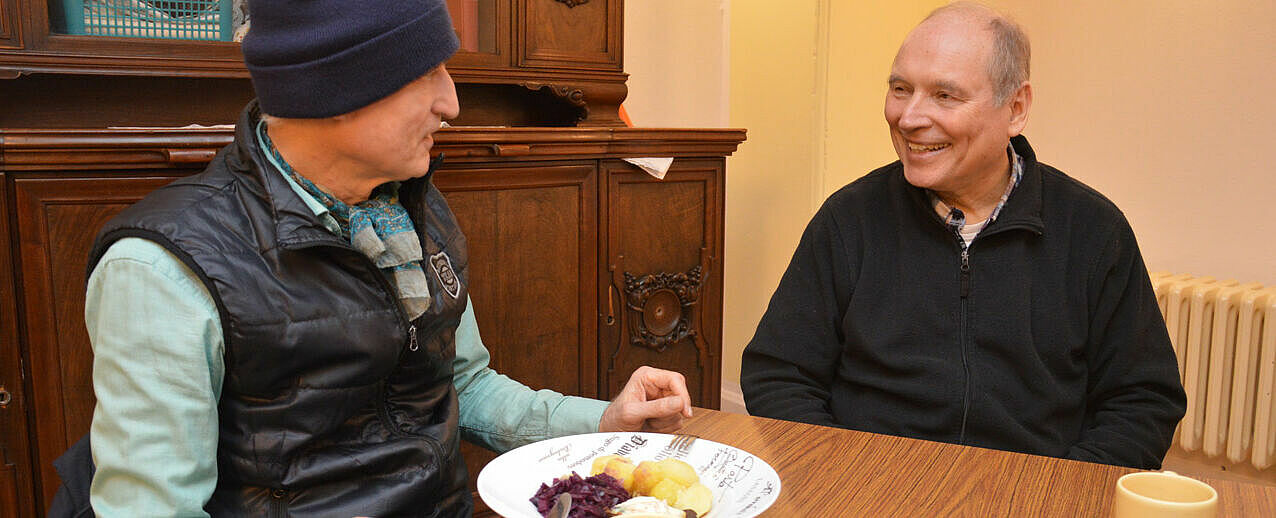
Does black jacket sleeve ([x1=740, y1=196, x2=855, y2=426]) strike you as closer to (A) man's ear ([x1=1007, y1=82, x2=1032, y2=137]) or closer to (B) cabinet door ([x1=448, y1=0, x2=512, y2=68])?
(A) man's ear ([x1=1007, y1=82, x2=1032, y2=137])

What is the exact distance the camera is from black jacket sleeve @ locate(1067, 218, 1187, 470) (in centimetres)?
150

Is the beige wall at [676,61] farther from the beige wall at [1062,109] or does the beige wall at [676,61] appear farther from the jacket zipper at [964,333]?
the jacket zipper at [964,333]

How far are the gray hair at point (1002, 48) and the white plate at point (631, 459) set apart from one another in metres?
0.85

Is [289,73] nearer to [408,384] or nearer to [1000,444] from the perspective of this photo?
[408,384]

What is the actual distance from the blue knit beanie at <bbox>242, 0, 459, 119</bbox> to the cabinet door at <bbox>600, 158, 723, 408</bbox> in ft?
4.79

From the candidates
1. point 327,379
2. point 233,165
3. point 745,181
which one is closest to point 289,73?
point 233,165

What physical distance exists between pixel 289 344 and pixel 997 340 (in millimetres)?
1066

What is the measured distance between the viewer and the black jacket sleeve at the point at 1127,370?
1501mm

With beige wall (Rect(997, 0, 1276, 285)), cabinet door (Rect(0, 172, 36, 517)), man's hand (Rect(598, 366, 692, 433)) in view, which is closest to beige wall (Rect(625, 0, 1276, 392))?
beige wall (Rect(997, 0, 1276, 285))

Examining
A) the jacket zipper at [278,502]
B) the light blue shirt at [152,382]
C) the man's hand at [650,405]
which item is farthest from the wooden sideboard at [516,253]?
the man's hand at [650,405]

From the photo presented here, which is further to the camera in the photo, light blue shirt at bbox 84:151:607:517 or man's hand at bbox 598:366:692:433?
man's hand at bbox 598:366:692:433

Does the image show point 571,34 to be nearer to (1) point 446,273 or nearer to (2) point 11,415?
(1) point 446,273

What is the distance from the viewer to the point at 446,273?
1303 mm

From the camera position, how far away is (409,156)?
1.17m
